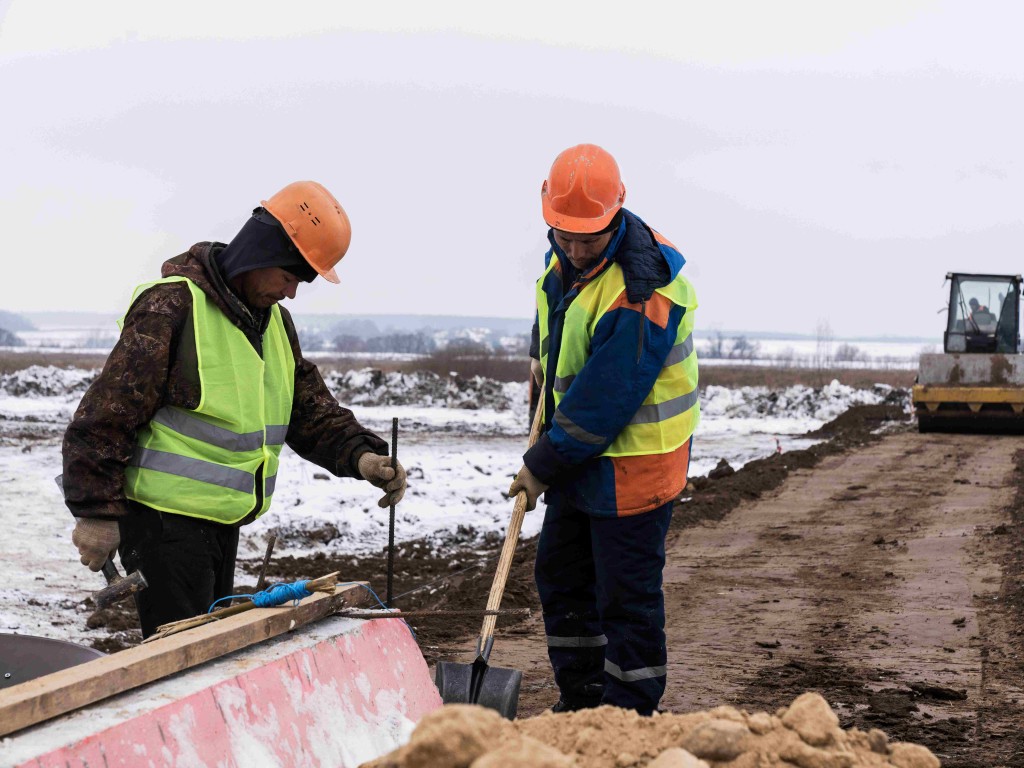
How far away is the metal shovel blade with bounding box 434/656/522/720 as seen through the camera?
3.77 metres

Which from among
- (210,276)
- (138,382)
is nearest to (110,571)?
(138,382)

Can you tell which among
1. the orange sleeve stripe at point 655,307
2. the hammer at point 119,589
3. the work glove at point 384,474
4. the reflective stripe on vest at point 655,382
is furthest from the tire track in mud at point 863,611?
the hammer at point 119,589

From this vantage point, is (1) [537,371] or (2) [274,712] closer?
(2) [274,712]

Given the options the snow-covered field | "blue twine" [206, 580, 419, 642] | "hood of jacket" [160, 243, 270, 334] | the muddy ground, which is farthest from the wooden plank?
the snow-covered field

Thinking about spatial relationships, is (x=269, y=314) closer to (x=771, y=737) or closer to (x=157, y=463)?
(x=157, y=463)

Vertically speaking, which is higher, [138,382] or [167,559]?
[138,382]

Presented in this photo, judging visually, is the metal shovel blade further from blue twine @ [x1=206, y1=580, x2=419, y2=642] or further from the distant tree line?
the distant tree line

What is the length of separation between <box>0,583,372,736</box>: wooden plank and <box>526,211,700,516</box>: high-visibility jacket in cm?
94

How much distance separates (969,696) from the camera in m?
4.91

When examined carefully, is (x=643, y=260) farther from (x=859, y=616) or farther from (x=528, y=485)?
(x=859, y=616)

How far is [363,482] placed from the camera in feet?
38.1

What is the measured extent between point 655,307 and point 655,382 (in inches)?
10.7

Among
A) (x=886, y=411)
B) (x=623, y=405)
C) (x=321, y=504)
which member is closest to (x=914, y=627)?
(x=623, y=405)

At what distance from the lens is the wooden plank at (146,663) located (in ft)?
7.88
